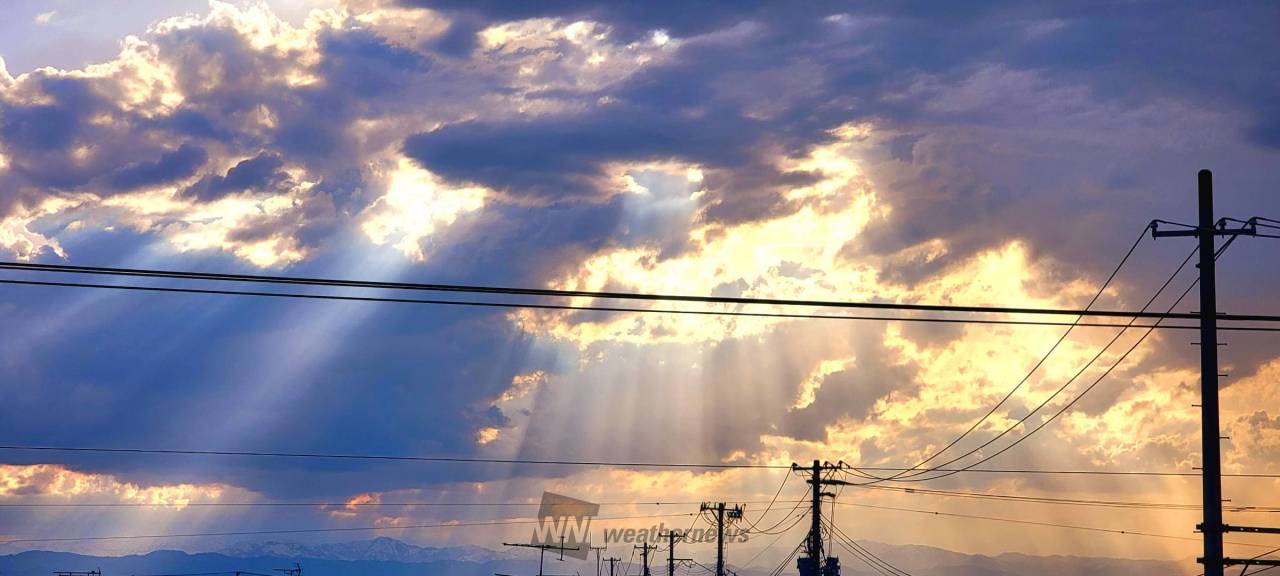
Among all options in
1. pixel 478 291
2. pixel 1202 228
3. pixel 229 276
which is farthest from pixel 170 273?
pixel 1202 228

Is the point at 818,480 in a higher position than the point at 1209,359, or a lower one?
higher

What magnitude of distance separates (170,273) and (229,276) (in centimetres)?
131

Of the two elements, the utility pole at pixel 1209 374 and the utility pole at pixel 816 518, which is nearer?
the utility pole at pixel 1209 374

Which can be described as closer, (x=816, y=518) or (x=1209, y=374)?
(x=1209, y=374)

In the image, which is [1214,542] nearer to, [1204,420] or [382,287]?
[1204,420]

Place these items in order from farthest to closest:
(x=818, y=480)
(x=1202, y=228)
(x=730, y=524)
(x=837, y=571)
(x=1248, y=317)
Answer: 1. (x=837, y=571)
2. (x=730, y=524)
3. (x=818, y=480)
4. (x=1202, y=228)
5. (x=1248, y=317)

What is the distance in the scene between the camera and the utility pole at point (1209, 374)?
1404 inches

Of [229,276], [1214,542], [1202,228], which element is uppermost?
[1202,228]

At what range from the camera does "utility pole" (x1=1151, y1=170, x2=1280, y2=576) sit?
35656 mm

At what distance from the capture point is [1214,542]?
3562 cm

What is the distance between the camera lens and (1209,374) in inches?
1448

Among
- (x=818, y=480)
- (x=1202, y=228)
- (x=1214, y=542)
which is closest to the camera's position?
(x=1214, y=542)

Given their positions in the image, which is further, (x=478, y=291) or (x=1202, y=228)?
(x=1202, y=228)

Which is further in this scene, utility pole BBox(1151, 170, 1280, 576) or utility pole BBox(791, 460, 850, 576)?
utility pole BBox(791, 460, 850, 576)
